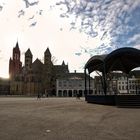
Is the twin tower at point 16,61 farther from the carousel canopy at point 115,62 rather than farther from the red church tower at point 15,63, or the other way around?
the carousel canopy at point 115,62

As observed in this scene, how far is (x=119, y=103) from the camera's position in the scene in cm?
2291

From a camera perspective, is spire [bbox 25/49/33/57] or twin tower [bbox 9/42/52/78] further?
spire [bbox 25/49/33/57]

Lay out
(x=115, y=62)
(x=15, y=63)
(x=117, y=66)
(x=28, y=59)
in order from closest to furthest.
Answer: (x=115, y=62) → (x=117, y=66) → (x=28, y=59) → (x=15, y=63)

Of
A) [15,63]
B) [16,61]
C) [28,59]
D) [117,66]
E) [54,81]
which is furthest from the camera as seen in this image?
[16,61]

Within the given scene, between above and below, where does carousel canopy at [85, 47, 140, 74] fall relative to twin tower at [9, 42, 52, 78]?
below

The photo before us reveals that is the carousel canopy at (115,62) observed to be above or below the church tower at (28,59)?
below

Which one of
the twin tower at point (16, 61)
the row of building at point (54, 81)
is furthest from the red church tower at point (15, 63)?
the row of building at point (54, 81)

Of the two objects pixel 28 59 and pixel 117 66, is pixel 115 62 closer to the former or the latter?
pixel 117 66

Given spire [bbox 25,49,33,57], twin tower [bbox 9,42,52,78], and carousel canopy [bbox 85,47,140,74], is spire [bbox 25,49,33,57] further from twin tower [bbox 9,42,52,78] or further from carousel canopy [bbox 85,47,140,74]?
carousel canopy [bbox 85,47,140,74]

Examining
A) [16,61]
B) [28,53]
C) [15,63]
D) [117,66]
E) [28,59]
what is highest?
[28,53]

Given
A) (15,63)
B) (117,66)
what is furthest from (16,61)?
(117,66)

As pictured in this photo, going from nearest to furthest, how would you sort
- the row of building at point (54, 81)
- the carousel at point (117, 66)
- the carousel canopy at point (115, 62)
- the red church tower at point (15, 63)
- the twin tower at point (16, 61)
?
the carousel at point (117, 66), the carousel canopy at point (115, 62), the row of building at point (54, 81), the twin tower at point (16, 61), the red church tower at point (15, 63)

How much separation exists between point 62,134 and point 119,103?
1565cm

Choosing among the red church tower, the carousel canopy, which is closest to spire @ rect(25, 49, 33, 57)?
the red church tower
